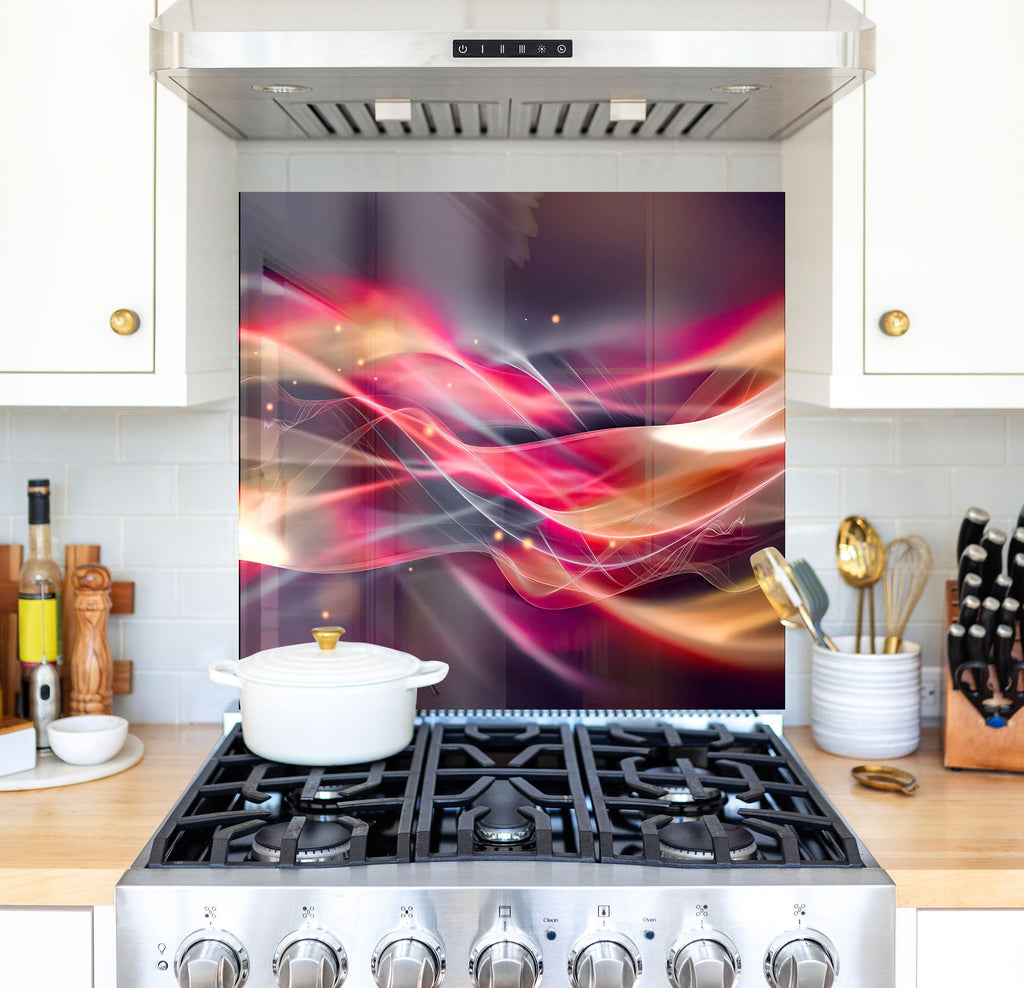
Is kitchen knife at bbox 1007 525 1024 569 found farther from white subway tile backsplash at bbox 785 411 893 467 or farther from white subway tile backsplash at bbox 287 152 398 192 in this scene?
white subway tile backsplash at bbox 287 152 398 192

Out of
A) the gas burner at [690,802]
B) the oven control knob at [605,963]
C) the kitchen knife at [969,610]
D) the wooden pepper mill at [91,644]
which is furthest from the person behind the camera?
the wooden pepper mill at [91,644]

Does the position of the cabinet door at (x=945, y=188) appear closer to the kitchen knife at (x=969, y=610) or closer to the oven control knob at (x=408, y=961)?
the kitchen knife at (x=969, y=610)

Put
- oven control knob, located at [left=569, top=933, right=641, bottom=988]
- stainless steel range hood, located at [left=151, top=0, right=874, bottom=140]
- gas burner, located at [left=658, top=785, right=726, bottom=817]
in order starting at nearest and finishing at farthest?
oven control knob, located at [left=569, top=933, right=641, bottom=988], stainless steel range hood, located at [left=151, top=0, right=874, bottom=140], gas burner, located at [left=658, top=785, right=726, bottom=817]

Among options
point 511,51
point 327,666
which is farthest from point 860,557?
point 511,51

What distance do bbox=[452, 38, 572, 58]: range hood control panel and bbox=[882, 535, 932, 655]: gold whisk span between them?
1.08m

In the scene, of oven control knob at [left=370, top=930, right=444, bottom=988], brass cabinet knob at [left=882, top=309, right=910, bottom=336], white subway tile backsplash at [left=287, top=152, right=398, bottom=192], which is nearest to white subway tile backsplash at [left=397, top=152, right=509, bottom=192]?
white subway tile backsplash at [left=287, top=152, right=398, bottom=192]

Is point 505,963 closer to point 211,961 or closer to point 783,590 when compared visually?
point 211,961

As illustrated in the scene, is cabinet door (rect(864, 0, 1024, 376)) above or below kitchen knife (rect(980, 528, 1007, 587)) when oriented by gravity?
above

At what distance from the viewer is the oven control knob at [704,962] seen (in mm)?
1393

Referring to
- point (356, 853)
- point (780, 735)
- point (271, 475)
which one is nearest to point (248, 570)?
point (271, 475)

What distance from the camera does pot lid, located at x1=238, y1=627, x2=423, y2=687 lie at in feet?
5.63

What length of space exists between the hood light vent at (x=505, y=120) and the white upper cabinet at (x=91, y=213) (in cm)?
22

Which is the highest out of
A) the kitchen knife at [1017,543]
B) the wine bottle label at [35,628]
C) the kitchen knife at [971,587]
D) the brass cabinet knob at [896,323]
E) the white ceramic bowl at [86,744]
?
the brass cabinet knob at [896,323]

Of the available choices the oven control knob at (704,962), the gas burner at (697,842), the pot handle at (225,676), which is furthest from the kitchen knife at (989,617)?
the pot handle at (225,676)
